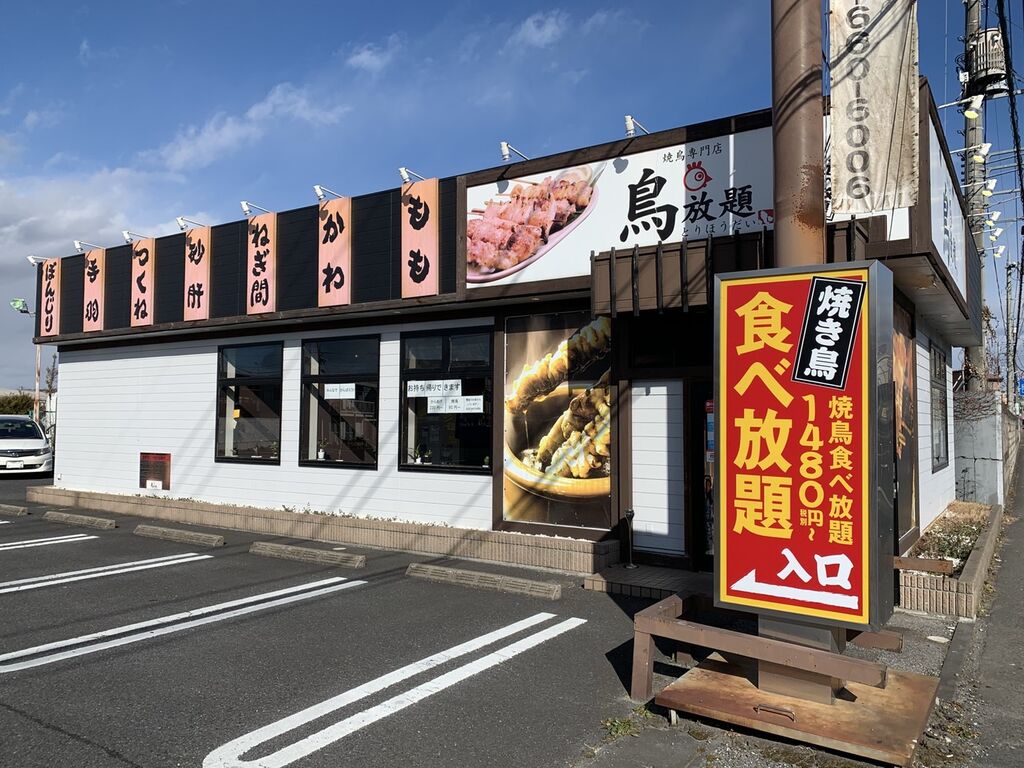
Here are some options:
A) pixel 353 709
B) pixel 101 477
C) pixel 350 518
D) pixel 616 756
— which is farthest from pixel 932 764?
pixel 101 477

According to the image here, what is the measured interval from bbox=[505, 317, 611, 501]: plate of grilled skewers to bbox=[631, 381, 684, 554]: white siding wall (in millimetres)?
399

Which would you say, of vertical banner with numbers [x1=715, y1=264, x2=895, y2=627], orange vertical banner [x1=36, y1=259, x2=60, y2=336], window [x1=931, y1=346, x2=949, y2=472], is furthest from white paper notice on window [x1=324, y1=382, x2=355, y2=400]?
window [x1=931, y1=346, x2=949, y2=472]

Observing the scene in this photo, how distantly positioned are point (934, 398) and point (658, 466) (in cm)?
676

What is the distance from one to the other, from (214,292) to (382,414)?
4.25 metres

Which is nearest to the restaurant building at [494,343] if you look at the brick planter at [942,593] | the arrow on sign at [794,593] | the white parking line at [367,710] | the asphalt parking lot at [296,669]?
the brick planter at [942,593]

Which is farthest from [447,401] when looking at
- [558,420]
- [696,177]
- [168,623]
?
[168,623]

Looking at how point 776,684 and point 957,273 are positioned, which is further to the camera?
point 957,273

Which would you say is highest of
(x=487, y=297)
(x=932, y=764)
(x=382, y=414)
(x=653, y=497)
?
(x=487, y=297)

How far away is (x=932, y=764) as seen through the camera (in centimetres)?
398

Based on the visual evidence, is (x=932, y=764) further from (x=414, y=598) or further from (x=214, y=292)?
(x=214, y=292)

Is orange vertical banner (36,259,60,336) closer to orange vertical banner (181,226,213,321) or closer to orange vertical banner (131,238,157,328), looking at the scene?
orange vertical banner (131,238,157,328)

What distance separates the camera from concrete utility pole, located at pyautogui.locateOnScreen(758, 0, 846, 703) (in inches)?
189

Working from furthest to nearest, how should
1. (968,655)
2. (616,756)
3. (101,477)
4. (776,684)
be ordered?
(101,477), (968,655), (776,684), (616,756)

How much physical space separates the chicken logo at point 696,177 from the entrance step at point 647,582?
432 centimetres
